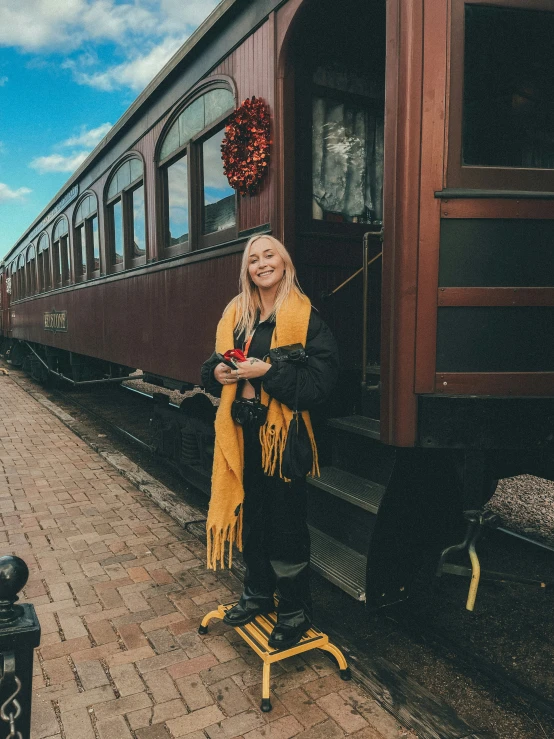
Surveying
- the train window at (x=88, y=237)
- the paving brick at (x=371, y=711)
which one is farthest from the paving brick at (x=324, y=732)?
the train window at (x=88, y=237)

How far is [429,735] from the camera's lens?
2072 millimetres

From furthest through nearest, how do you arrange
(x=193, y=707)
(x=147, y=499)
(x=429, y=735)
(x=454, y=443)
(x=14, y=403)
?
(x=14, y=403) < (x=147, y=499) < (x=454, y=443) < (x=193, y=707) < (x=429, y=735)

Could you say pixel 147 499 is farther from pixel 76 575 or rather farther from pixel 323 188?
pixel 323 188

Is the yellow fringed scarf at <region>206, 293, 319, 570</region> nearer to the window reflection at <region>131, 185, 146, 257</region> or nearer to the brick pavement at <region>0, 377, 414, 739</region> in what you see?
the brick pavement at <region>0, 377, 414, 739</region>

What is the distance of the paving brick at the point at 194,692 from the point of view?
223cm

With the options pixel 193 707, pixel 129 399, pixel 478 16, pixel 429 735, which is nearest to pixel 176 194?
pixel 478 16

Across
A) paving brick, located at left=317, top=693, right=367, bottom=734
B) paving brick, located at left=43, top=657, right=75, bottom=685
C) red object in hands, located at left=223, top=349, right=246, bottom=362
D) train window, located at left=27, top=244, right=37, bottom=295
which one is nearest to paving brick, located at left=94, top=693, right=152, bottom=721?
paving brick, located at left=43, top=657, right=75, bottom=685

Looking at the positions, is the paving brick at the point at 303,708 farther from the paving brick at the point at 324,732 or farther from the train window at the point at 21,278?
the train window at the point at 21,278

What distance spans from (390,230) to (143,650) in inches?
83.4

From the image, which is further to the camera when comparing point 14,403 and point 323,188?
point 14,403

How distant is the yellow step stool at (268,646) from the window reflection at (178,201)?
3.00m

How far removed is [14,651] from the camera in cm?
138

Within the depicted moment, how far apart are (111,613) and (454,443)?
6.19ft

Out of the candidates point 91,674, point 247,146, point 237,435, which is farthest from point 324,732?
point 247,146
